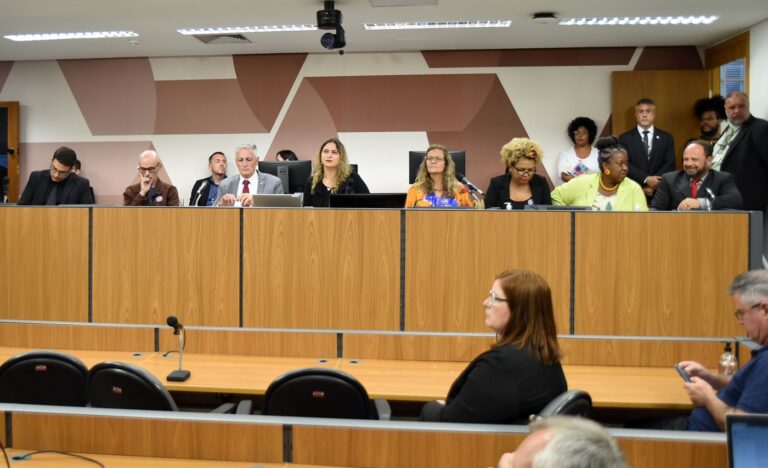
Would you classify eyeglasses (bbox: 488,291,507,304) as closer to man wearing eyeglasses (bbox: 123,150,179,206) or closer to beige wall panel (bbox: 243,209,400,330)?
beige wall panel (bbox: 243,209,400,330)

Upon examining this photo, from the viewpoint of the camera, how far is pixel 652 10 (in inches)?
246

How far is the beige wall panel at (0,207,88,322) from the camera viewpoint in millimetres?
3844

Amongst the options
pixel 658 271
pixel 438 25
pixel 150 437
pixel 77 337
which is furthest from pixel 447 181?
pixel 150 437

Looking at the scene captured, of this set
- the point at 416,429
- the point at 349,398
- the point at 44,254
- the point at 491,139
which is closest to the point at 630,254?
the point at 349,398

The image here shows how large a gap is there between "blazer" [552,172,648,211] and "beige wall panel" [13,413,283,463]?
3.20m

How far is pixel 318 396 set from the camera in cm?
243

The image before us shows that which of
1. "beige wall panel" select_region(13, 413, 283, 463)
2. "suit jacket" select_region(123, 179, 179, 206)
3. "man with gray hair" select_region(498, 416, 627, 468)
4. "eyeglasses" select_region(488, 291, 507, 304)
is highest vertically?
"suit jacket" select_region(123, 179, 179, 206)

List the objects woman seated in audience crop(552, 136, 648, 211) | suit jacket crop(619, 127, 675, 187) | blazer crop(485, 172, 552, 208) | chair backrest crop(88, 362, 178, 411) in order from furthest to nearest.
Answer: suit jacket crop(619, 127, 675, 187) → blazer crop(485, 172, 552, 208) → woman seated in audience crop(552, 136, 648, 211) → chair backrest crop(88, 362, 178, 411)

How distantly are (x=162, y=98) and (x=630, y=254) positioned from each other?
6897 mm

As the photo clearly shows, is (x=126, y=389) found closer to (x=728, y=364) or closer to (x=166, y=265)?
(x=166, y=265)

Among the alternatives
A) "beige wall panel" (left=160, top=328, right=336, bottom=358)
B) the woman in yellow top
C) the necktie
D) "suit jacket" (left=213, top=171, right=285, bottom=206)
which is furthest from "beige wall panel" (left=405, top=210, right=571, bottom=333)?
the necktie

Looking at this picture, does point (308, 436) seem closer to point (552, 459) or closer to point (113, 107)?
point (552, 459)

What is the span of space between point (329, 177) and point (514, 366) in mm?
3113

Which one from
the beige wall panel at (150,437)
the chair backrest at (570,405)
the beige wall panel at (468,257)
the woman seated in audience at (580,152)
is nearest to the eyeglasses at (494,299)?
the chair backrest at (570,405)
